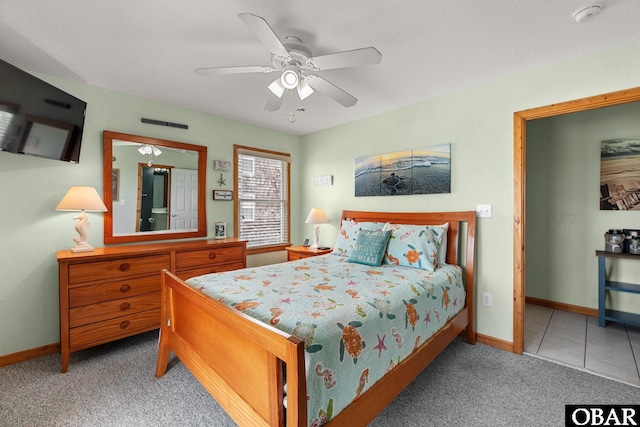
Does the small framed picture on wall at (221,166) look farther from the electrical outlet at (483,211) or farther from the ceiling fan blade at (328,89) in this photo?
the electrical outlet at (483,211)

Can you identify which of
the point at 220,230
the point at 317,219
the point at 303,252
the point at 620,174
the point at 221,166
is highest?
the point at 221,166

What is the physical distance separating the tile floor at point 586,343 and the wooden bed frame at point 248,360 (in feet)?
2.95

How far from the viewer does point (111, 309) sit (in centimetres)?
249

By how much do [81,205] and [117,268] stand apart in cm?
63

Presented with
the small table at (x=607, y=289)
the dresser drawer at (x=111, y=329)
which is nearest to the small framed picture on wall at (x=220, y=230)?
the dresser drawer at (x=111, y=329)

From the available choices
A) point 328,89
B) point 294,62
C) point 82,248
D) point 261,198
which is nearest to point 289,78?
point 294,62

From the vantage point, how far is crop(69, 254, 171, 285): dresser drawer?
7.65 ft

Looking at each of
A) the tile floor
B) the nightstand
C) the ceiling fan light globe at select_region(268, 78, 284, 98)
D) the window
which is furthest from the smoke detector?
the window

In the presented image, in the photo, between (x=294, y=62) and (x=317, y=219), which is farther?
(x=317, y=219)

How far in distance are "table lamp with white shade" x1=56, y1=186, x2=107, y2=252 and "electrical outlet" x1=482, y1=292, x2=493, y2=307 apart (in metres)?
3.68

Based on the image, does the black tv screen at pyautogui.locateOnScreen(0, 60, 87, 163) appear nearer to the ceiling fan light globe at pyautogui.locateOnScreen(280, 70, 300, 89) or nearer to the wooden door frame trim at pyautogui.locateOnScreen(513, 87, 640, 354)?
the ceiling fan light globe at pyautogui.locateOnScreen(280, 70, 300, 89)

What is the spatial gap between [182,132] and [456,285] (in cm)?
340

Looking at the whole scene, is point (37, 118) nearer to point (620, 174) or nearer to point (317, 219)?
point (317, 219)

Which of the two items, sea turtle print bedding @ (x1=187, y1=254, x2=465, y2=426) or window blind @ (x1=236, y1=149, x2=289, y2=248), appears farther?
window blind @ (x1=236, y1=149, x2=289, y2=248)
